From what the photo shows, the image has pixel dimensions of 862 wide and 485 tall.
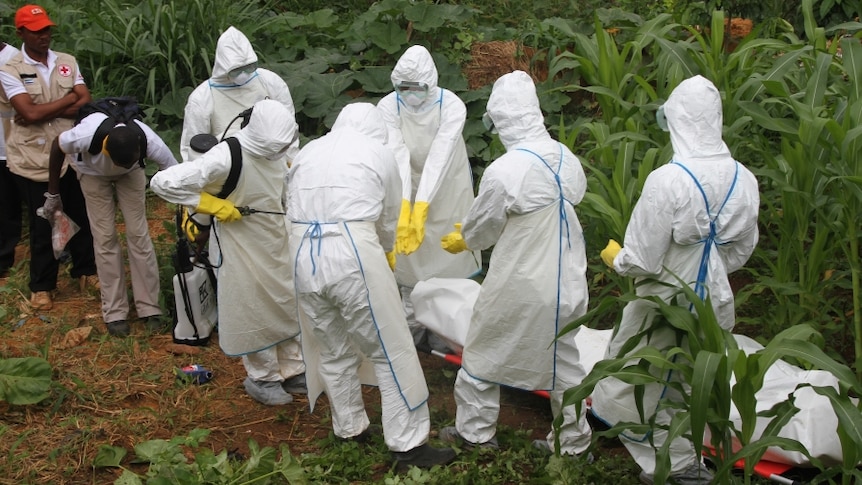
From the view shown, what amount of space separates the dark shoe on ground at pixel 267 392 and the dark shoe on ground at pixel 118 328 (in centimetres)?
99

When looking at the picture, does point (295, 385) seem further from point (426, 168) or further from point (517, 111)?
point (517, 111)

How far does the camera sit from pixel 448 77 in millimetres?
7695

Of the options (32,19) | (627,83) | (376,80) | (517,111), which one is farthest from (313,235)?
(376,80)

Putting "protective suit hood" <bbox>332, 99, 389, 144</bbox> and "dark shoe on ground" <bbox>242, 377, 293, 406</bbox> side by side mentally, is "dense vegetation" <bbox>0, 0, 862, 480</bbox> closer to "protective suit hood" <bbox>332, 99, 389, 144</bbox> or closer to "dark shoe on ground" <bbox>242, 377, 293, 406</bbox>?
"protective suit hood" <bbox>332, 99, 389, 144</bbox>

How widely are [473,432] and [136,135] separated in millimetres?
2344

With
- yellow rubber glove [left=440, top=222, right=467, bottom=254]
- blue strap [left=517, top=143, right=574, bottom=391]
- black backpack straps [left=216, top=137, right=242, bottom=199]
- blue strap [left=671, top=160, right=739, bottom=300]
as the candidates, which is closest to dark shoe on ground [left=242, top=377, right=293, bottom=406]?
black backpack straps [left=216, top=137, right=242, bottom=199]

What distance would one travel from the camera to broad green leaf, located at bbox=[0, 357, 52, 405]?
4.63 metres

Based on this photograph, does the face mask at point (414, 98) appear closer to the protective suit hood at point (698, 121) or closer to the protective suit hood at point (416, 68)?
the protective suit hood at point (416, 68)

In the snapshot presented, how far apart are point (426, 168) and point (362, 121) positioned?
3.39 ft

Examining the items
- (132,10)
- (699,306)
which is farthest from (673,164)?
(132,10)

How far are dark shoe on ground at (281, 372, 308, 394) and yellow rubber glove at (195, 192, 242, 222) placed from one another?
105 cm

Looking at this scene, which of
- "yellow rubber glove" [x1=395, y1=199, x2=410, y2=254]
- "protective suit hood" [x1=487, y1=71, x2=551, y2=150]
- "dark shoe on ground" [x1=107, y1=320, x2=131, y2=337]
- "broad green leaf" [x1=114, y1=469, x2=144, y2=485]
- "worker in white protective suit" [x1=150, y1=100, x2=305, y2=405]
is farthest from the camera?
"dark shoe on ground" [x1=107, y1=320, x2=131, y2=337]

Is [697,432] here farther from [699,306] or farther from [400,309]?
[400,309]

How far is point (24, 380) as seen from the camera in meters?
4.69
